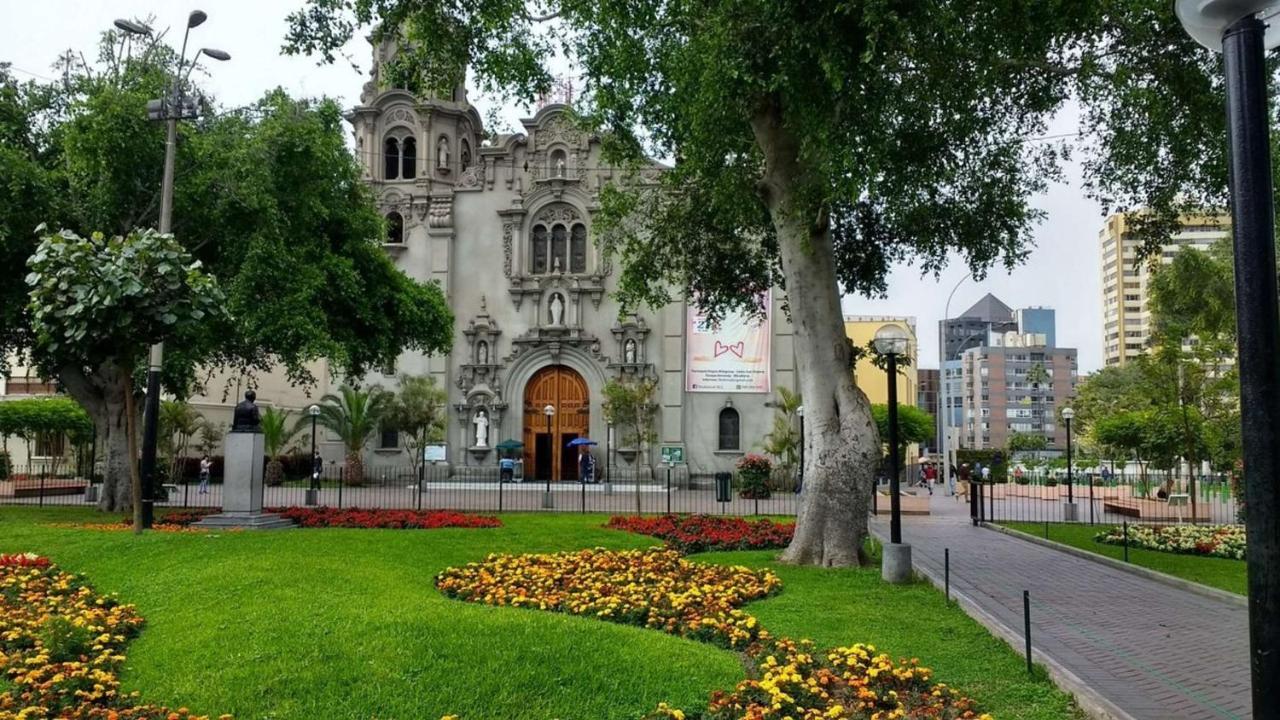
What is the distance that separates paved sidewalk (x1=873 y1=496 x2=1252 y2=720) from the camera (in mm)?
6969

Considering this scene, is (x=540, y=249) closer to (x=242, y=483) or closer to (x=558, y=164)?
(x=558, y=164)

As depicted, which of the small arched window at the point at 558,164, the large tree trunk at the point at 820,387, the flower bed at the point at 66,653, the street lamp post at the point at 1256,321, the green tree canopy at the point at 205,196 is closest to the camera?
the street lamp post at the point at 1256,321

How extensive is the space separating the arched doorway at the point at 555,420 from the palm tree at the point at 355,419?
241 inches

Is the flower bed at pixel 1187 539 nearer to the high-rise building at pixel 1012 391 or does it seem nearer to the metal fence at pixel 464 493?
the metal fence at pixel 464 493

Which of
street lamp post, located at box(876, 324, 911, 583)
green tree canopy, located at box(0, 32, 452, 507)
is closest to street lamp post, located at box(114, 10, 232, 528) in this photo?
green tree canopy, located at box(0, 32, 452, 507)

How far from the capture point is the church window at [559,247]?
42.1 metres

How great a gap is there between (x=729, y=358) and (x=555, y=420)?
7842mm

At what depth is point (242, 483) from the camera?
1647 cm

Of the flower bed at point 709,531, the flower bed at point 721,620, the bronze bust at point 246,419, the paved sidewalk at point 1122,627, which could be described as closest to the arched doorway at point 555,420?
the flower bed at point 709,531

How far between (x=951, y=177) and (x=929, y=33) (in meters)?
3.32

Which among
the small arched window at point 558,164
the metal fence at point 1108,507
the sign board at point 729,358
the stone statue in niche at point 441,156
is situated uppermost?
the stone statue in niche at point 441,156

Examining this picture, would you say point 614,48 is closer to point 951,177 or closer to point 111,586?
point 951,177

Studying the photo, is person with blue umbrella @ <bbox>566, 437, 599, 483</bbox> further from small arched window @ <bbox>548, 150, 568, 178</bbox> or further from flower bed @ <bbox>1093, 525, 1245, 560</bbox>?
flower bed @ <bbox>1093, 525, 1245, 560</bbox>

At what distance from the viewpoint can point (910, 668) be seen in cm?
711
